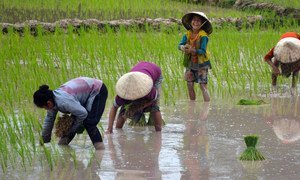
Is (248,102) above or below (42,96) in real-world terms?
below

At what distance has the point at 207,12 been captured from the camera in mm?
13562

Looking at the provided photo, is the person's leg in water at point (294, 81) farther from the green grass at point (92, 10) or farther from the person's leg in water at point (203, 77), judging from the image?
the green grass at point (92, 10)

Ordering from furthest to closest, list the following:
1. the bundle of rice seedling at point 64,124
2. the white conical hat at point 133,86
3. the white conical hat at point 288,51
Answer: the white conical hat at point 288,51 < the white conical hat at point 133,86 < the bundle of rice seedling at point 64,124

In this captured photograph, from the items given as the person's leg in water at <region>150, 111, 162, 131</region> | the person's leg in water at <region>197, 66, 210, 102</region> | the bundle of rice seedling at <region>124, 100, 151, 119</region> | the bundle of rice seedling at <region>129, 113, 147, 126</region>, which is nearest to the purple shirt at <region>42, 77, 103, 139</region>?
the bundle of rice seedling at <region>124, 100, 151, 119</region>

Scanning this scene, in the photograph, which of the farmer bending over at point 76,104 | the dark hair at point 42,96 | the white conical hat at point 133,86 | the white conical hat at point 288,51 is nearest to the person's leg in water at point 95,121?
the farmer bending over at point 76,104

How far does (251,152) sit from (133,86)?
1.03 metres

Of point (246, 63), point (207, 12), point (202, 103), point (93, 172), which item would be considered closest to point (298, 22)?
point (207, 12)

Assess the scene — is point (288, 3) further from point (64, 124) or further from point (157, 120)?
point (64, 124)

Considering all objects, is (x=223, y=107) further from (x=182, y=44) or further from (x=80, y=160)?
(x=80, y=160)

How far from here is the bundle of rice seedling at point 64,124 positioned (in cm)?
526

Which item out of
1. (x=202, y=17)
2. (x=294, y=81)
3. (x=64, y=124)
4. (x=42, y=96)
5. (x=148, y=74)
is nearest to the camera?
(x=42, y=96)

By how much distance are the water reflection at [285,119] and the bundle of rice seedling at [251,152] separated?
650 millimetres

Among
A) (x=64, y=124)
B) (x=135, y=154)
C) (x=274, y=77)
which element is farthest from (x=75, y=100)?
(x=274, y=77)

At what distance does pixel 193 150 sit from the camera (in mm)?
5367
